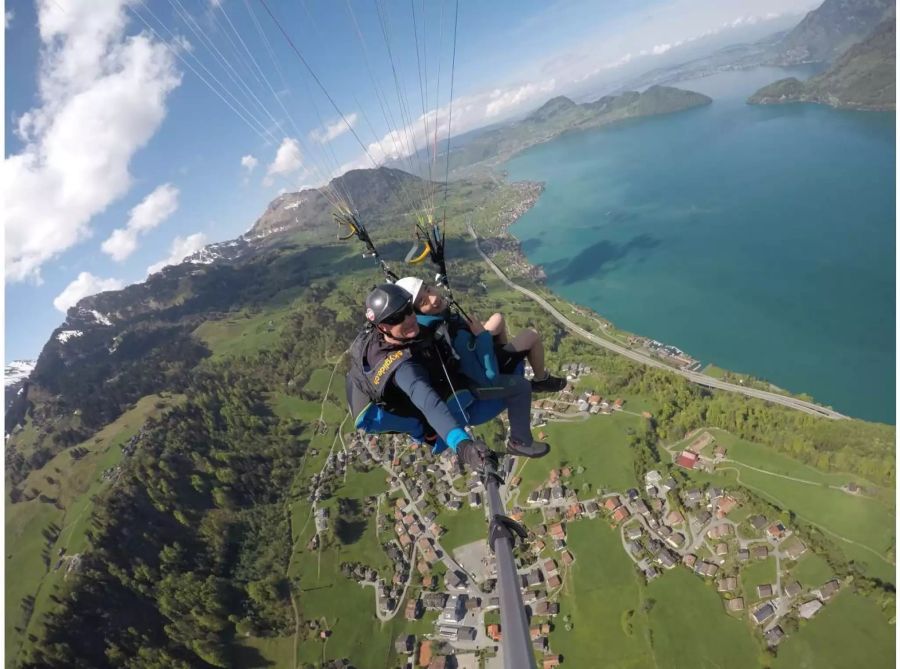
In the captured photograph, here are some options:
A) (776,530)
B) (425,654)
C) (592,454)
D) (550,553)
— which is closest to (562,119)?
(592,454)

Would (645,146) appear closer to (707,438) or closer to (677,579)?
(707,438)

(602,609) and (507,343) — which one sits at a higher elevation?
(507,343)

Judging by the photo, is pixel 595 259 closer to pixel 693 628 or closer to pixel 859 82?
pixel 693 628

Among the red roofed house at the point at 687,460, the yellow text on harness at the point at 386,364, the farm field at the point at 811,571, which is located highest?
the yellow text on harness at the point at 386,364

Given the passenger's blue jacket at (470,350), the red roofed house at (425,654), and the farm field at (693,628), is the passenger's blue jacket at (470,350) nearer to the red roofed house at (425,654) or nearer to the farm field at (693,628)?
the farm field at (693,628)

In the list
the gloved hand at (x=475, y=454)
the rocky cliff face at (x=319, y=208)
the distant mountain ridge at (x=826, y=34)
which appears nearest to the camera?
the gloved hand at (x=475, y=454)

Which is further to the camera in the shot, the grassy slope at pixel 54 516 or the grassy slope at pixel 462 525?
the grassy slope at pixel 54 516

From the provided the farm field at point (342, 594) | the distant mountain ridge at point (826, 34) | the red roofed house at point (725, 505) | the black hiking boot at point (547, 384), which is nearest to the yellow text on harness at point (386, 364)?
the black hiking boot at point (547, 384)

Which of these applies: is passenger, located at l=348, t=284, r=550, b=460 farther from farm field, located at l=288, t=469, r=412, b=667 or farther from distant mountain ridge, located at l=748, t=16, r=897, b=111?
distant mountain ridge, located at l=748, t=16, r=897, b=111
